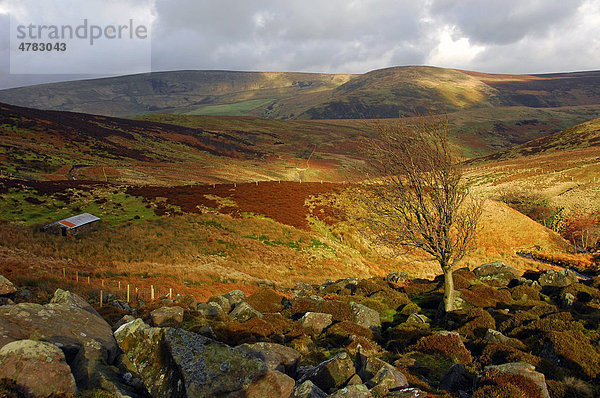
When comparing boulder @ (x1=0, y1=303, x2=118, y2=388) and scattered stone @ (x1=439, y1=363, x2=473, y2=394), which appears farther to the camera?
scattered stone @ (x1=439, y1=363, x2=473, y2=394)

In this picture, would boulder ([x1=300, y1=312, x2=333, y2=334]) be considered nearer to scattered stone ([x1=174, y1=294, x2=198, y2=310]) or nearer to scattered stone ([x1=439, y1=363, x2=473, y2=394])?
scattered stone ([x1=174, y1=294, x2=198, y2=310])

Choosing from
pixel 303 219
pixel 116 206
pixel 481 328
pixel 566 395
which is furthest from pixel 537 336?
pixel 116 206

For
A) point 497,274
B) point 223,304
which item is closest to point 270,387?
point 223,304

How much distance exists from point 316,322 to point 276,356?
492 centimetres

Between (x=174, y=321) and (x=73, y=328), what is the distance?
4.33 metres

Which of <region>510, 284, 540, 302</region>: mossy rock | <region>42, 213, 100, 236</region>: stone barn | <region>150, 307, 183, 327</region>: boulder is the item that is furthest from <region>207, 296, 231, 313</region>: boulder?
<region>42, 213, 100, 236</region>: stone barn

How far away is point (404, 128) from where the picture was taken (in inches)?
675

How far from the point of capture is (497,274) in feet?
84.5

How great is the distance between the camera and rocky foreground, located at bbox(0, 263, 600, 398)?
6922 millimetres

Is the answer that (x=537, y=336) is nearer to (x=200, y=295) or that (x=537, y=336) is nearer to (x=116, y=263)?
(x=200, y=295)

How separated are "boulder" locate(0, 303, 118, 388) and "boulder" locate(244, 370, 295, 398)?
313cm

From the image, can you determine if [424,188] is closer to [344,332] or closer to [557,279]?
[344,332]

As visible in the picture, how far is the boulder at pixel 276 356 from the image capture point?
9.16 metres

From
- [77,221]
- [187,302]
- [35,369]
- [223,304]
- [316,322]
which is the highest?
[35,369]
